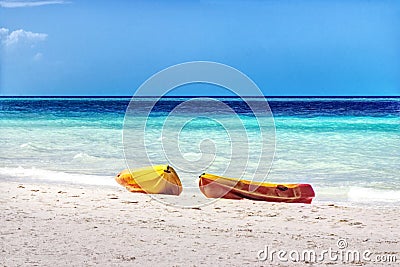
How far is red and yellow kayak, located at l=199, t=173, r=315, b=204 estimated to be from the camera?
215 inches

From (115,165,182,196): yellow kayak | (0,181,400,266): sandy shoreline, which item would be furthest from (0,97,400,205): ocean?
(0,181,400,266): sandy shoreline

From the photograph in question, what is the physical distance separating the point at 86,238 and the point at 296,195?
2.29 m

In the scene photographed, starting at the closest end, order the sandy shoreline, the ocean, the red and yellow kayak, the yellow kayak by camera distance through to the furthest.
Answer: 1. the sandy shoreline
2. the red and yellow kayak
3. the yellow kayak
4. the ocean

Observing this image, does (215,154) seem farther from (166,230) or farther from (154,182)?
(166,230)

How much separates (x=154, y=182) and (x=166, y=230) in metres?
1.63

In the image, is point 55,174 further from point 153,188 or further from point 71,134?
point 71,134

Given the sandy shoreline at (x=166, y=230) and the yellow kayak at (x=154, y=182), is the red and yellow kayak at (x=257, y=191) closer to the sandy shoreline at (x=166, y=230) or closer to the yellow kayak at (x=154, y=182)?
the sandy shoreline at (x=166, y=230)

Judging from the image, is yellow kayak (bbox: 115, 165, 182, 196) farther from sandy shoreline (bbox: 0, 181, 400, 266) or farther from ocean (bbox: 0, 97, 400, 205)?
ocean (bbox: 0, 97, 400, 205)

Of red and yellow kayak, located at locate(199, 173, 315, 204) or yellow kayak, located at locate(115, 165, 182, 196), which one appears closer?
red and yellow kayak, located at locate(199, 173, 315, 204)

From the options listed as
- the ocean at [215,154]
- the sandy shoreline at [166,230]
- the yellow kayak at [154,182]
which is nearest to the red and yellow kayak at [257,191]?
the sandy shoreline at [166,230]

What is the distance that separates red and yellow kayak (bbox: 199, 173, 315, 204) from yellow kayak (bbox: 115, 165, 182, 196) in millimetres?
278

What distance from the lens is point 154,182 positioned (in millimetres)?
5715

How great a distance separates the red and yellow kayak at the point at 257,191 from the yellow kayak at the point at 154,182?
0.28 metres

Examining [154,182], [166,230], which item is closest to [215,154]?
[154,182]
